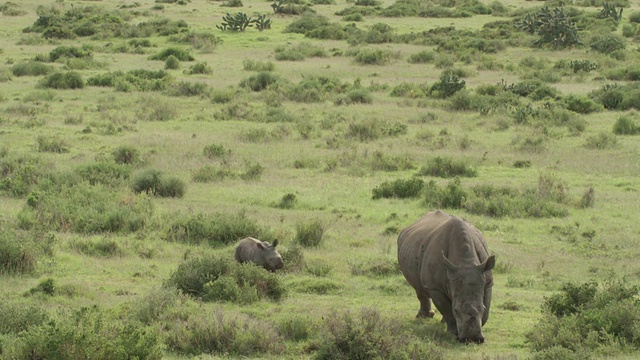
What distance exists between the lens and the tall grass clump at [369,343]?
928 cm

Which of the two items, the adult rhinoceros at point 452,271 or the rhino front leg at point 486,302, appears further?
the rhino front leg at point 486,302

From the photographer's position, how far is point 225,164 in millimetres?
21703

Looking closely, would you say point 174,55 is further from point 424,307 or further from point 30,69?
point 424,307

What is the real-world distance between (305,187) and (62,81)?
52.3 feet

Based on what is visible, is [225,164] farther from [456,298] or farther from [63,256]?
[456,298]

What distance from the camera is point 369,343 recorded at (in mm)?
9352

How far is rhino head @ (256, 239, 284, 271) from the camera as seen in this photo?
45.8 feet

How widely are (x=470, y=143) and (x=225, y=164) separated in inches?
273

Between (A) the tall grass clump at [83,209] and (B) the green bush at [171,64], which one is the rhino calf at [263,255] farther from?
(B) the green bush at [171,64]

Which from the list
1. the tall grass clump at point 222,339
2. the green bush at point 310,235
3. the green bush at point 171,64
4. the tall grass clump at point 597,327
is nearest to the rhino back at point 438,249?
the tall grass clump at point 597,327

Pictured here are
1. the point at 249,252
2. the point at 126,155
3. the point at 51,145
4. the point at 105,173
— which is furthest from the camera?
the point at 51,145

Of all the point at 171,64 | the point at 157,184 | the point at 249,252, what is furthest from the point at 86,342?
the point at 171,64

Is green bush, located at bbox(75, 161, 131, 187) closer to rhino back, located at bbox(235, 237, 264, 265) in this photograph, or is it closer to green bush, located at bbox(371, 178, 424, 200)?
green bush, located at bbox(371, 178, 424, 200)

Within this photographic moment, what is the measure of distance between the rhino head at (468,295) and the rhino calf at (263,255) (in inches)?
173
